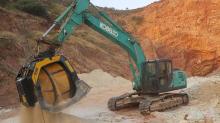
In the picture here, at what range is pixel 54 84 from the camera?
12.3m

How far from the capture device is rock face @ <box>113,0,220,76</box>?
40906 millimetres

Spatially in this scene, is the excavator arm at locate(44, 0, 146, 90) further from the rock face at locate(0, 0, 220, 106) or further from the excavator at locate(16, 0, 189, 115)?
the rock face at locate(0, 0, 220, 106)

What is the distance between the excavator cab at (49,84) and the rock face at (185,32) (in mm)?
27835

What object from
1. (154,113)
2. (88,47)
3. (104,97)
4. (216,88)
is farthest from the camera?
Result: (88,47)

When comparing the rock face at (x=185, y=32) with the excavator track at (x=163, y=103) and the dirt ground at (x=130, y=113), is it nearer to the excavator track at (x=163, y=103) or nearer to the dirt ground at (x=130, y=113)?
the dirt ground at (x=130, y=113)

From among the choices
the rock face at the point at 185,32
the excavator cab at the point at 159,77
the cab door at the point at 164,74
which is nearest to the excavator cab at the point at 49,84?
→ the excavator cab at the point at 159,77

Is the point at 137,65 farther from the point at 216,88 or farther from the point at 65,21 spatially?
the point at 216,88

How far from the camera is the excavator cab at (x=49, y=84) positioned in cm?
1180

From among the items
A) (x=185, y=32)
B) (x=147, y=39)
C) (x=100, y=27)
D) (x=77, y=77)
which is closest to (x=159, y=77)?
(x=100, y=27)

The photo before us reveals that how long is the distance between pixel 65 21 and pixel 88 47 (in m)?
18.5

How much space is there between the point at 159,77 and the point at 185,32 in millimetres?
28378

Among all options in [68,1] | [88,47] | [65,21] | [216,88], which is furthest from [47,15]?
[65,21]

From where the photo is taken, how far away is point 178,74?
17.1m

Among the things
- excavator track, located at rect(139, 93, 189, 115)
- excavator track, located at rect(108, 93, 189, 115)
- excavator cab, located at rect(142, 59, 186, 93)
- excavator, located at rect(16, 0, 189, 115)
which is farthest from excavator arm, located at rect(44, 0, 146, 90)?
excavator track, located at rect(139, 93, 189, 115)
